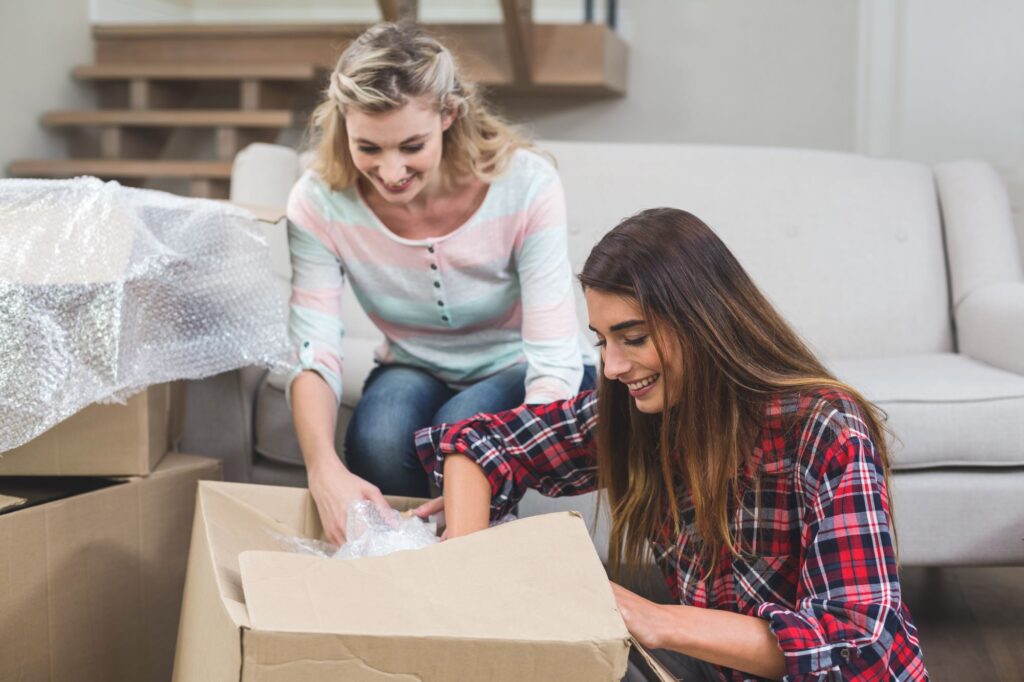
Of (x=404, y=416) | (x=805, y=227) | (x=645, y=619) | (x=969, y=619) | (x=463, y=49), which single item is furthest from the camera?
(x=463, y=49)

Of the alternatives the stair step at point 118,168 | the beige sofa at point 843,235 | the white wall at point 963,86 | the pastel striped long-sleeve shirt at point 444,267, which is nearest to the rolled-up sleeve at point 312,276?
the pastel striped long-sleeve shirt at point 444,267

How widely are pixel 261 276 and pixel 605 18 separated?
2.65m

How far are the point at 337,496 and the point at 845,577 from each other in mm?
519

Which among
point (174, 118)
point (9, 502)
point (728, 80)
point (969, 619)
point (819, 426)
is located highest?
point (728, 80)

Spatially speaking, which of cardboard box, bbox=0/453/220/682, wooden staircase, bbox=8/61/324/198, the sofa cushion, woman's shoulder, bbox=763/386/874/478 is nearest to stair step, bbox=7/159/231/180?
wooden staircase, bbox=8/61/324/198

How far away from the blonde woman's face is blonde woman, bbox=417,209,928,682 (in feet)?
1.23

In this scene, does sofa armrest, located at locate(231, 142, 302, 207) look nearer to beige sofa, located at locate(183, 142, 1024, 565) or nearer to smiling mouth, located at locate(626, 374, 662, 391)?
beige sofa, located at locate(183, 142, 1024, 565)

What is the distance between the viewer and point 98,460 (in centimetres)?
130

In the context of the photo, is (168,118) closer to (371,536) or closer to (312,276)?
(312,276)

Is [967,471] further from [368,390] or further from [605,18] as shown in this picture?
[605,18]

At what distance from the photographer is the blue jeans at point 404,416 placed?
145cm

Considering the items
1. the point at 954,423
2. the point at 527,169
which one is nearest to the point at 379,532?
the point at 527,169

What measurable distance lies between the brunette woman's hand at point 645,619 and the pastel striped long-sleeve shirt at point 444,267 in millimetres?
607

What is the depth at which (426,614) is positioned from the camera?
722 mm
